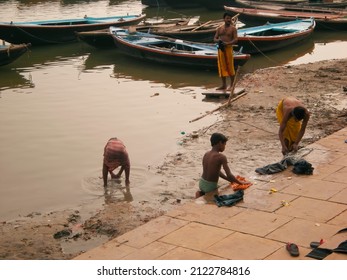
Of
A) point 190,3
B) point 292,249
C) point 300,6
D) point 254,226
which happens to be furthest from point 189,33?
point 292,249

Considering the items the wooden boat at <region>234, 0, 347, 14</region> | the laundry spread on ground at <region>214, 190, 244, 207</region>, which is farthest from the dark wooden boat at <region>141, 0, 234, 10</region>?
the laundry spread on ground at <region>214, 190, 244, 207</region>

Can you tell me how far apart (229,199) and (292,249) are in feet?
4.89

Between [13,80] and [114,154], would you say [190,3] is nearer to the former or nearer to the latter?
[13,80]

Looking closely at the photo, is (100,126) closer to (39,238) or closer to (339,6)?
(39,238)

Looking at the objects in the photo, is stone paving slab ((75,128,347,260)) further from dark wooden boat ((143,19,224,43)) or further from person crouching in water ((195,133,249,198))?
dark wooden boat ((143,19,224,43))

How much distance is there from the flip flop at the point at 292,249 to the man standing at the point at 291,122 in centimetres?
268

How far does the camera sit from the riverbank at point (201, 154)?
22.9 ft

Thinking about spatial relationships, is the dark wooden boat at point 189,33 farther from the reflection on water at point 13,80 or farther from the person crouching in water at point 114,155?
the person crouching in water at point 114,155

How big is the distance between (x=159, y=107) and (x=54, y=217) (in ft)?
18.4

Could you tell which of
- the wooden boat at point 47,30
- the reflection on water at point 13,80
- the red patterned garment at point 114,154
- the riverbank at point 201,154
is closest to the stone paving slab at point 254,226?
the riverbank at point 201,154

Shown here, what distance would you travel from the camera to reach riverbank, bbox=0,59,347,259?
6.98 meters

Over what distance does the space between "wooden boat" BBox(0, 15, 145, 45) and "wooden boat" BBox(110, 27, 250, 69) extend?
2700 millimetres

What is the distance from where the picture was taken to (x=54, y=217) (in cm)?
785
